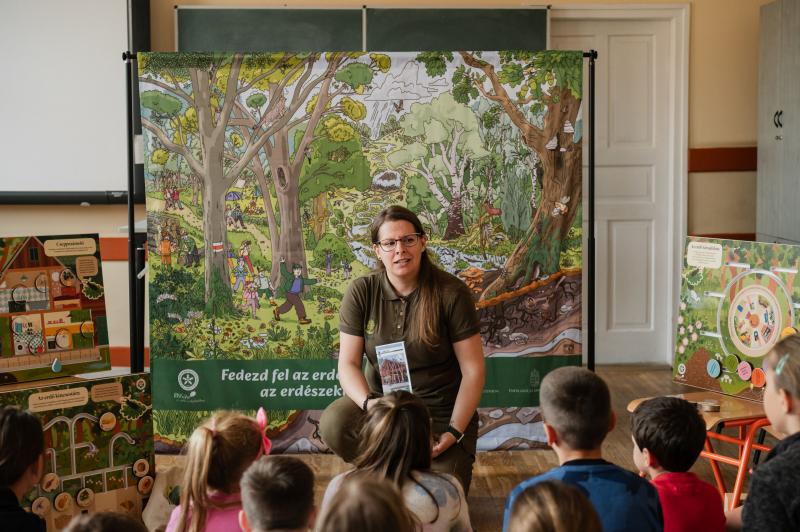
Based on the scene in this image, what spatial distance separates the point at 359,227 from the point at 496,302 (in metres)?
0.66

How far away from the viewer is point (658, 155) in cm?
575

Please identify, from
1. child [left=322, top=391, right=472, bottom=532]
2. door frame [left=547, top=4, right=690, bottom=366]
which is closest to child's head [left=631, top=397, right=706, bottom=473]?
child [left=322, top=391, right=472, bottom=532]

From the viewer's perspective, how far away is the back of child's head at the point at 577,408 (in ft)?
6.79

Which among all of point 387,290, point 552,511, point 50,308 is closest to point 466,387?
point 387,290

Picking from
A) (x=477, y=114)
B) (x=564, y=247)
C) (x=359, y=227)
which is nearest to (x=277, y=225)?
(x=359, y=227)

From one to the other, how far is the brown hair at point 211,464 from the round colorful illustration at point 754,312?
1968mm

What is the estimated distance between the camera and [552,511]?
4.95ft

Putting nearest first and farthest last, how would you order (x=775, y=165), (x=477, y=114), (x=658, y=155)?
(x=477, y=114), (x=775, y=165), (x=658, y=155)

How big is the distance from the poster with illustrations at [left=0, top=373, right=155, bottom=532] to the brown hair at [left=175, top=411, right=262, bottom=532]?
0.86 m

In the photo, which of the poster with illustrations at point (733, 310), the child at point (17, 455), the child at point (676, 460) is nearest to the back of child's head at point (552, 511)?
the child at point (676, 460)

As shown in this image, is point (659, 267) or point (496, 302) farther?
point (659, 267)

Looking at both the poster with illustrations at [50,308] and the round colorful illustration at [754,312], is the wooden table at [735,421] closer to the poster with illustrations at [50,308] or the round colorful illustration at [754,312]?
the round colorful illustration at [754,312]

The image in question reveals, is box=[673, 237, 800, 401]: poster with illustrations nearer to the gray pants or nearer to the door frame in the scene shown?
the gray pants

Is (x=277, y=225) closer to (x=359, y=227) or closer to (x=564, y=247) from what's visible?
(x=359, y=227)
